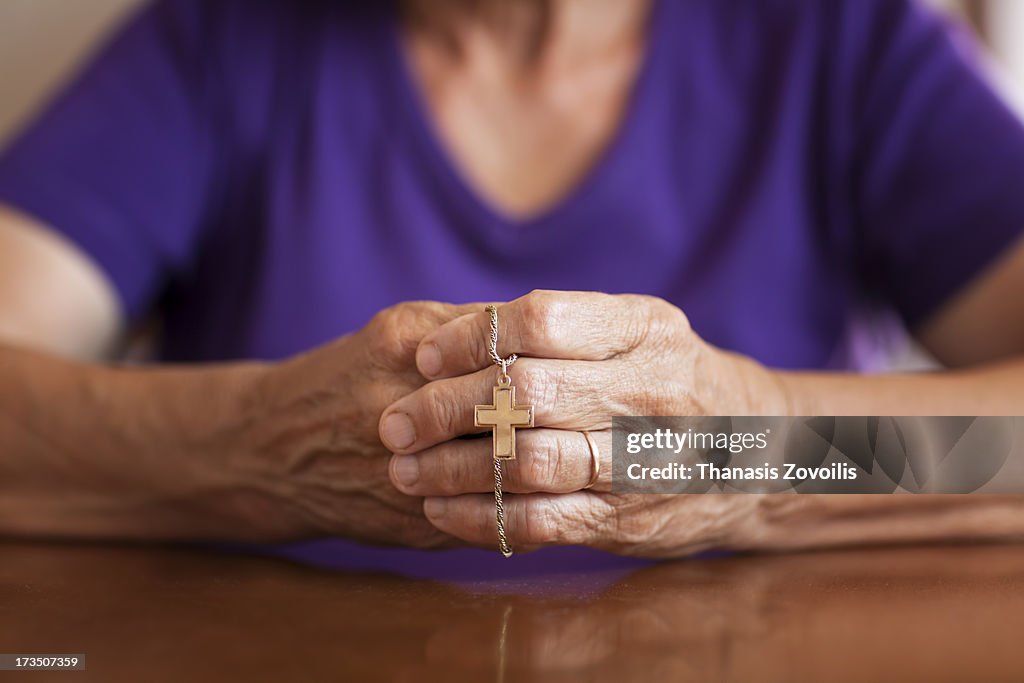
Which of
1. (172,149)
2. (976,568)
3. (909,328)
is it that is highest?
(172,149)

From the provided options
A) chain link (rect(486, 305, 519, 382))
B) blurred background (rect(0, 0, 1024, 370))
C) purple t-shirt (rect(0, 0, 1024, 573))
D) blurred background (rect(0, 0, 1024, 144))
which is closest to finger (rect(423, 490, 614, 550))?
chain link (rect(486, 305, 519, 382))

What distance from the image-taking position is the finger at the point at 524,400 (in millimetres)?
659

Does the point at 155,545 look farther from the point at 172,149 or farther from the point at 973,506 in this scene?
the point at 973,506

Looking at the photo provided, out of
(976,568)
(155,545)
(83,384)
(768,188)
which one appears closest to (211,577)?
(155,545)

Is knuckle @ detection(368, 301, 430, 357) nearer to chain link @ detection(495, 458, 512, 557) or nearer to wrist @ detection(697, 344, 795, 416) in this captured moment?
chain link @ detection(495, 458, 512, 557)

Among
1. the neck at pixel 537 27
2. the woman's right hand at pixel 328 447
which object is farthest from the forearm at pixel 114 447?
the neck at pixel 537 27

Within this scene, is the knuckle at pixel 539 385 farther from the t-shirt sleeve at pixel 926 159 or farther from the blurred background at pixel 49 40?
the blurred background at pixel 49 40

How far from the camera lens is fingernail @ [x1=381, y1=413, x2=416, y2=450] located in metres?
0.68

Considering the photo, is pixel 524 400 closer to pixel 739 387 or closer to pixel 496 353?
pixel 496 353

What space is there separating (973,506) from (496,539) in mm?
443

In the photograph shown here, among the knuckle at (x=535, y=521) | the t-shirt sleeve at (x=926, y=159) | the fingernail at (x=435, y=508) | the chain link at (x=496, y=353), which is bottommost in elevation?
the knuckle at (x=535, y=521)

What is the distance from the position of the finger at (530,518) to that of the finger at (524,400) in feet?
0.17

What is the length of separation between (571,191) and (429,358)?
53 cm

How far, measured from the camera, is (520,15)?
120 cm
